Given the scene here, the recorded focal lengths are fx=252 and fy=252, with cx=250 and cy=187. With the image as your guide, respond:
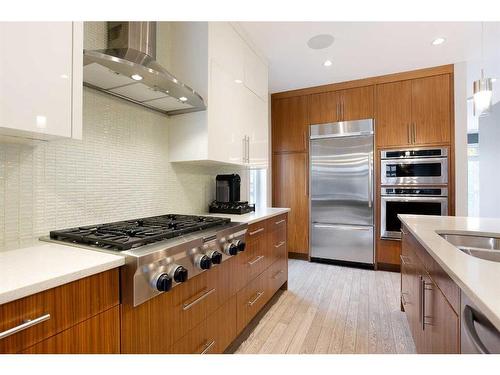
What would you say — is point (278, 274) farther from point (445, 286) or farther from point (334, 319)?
point (445, 286)

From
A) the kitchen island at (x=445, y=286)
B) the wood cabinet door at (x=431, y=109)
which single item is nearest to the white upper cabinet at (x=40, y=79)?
the kitchen island at (x=445, y=286)

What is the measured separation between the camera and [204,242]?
1.31 m

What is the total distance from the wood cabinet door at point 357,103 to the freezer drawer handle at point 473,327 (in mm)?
3106

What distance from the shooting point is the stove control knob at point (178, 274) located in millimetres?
1062

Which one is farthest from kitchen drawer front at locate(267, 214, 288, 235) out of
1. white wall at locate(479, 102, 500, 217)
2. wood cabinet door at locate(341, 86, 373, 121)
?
white wall at locate(479, 102, 500, 217)

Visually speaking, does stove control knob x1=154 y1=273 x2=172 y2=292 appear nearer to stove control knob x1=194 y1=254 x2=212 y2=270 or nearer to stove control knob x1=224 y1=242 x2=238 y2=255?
stove control knob x1=194 y1=254 x2=212 y2=270

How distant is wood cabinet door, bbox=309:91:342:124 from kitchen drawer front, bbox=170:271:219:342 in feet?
9.93

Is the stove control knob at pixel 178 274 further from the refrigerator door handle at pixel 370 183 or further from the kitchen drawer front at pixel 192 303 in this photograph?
the refrigerator door handle at pixel 370 183

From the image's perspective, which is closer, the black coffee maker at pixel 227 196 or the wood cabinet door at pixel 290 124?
the black coffee maker at pixel 227 196

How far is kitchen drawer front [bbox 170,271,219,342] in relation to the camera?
3.82ft

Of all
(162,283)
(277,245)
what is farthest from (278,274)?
(162,283)
